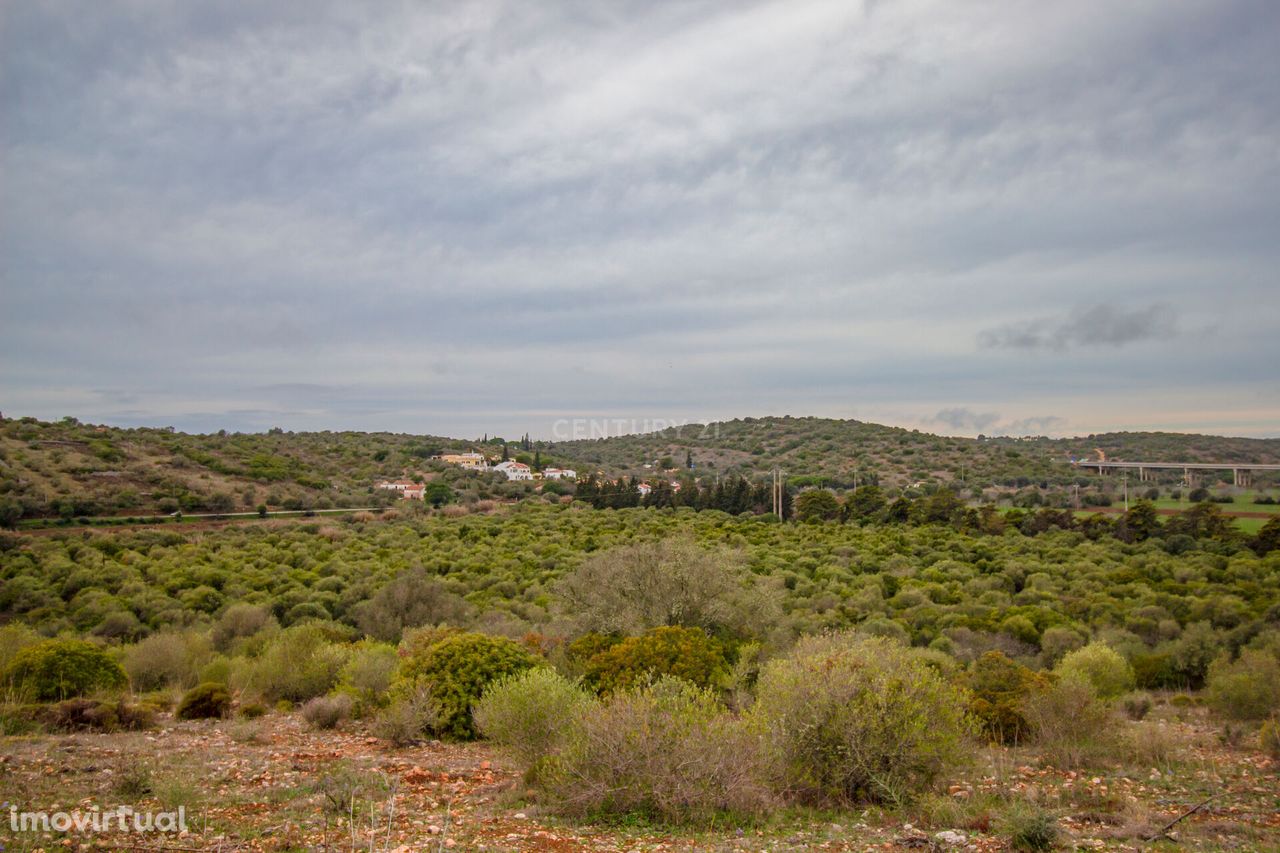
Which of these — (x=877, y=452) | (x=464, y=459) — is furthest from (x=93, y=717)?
(x=877, y=452)

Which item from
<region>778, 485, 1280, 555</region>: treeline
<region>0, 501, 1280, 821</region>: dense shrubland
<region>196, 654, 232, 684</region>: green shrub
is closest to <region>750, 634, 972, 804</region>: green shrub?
<region>0, 501, 1280, 821</region>: dense shrubland

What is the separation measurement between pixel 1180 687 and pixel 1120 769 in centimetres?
1443

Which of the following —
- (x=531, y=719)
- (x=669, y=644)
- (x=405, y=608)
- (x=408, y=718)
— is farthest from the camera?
(x=405, y=608)

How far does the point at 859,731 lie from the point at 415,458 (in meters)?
74.5

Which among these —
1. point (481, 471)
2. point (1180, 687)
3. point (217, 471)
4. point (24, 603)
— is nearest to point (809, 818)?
point (1180, 687)

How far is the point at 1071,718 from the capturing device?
1181cm

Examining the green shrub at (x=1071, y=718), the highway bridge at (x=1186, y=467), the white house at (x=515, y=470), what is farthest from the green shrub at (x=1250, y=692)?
the white house at (x=515, y=470)

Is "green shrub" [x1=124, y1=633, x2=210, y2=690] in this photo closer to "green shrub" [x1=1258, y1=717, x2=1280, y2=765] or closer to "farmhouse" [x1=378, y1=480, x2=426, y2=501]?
"green shrub" [x1=1258, y1=717, x2=1280, y2=765]

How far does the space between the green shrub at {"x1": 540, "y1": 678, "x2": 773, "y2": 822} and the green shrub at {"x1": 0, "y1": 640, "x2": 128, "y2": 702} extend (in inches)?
456

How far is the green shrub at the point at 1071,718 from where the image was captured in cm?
1155

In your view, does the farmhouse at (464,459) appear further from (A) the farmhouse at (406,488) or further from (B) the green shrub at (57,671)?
(B) the green shrub at (57,671)

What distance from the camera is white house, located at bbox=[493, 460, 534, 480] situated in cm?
7750

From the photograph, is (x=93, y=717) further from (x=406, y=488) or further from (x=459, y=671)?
(x=406, y=488)

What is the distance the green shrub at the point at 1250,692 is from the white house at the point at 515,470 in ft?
209
